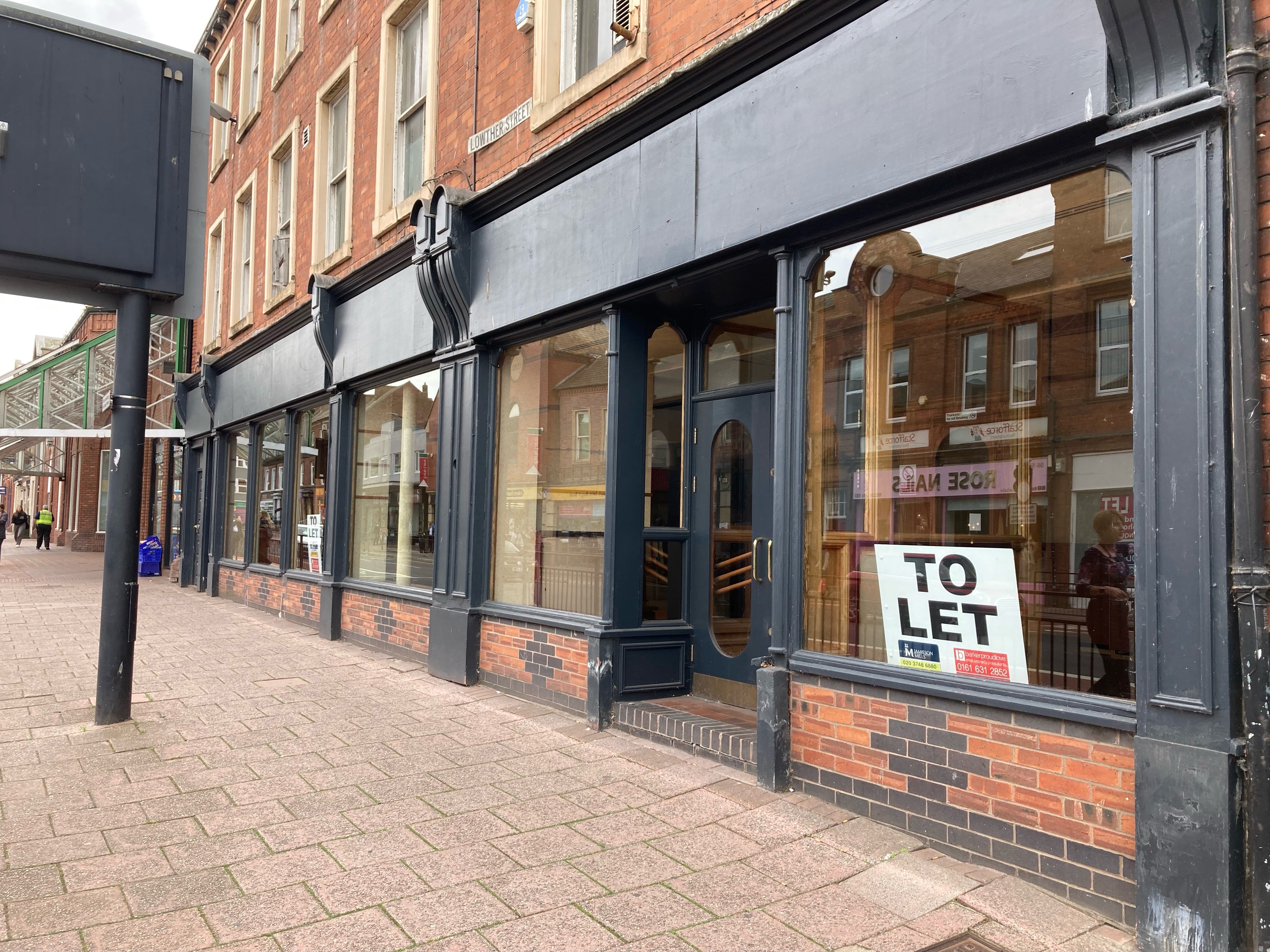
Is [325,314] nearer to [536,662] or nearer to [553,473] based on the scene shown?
[553,473]

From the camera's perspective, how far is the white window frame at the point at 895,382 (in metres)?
4.67

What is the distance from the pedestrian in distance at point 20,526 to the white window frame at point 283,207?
2757 centimetres

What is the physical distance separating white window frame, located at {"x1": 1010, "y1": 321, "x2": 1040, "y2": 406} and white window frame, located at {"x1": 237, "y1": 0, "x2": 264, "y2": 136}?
13.9 m

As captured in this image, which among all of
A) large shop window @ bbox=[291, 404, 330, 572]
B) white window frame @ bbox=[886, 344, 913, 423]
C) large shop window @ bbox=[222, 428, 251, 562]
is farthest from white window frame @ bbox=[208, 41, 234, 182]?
white window frame @ bbox=[886, 344, 913, 423]

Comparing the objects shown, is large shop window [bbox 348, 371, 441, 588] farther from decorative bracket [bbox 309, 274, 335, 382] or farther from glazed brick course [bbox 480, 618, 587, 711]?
glazed brick course [bbox 480, 618, 587, 711]

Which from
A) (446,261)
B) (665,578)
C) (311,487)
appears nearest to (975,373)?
(665,578)

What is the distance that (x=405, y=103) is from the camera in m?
9.93

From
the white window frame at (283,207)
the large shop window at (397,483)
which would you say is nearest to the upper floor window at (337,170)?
the white window frame at (283,207)

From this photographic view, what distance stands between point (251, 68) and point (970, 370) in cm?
1510

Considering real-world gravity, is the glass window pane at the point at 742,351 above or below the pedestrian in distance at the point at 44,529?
above

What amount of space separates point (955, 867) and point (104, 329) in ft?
113

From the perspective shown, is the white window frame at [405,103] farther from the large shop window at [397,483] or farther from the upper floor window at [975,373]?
the upper floor window at [975,373]

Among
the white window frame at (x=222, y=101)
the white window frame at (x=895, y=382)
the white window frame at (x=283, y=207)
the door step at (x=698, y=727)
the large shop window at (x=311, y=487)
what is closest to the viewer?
the white window frame at (x=895, y=382)

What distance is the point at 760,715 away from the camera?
4.82 m
